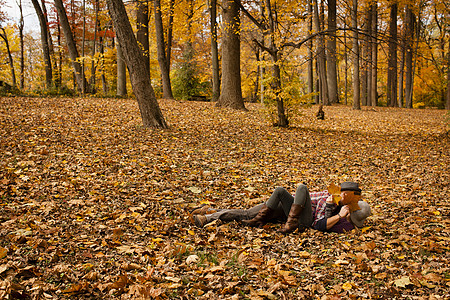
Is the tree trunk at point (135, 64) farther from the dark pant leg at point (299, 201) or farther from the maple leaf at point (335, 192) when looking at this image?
the maple leaf at point (335, 192)

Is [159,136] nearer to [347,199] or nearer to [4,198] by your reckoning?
[4,198]

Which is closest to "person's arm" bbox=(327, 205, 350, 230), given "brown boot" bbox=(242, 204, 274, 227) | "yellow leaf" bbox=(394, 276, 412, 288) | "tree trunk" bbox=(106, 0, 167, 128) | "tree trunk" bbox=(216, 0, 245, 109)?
"brown boot" bbox=(242, 204, 274, 227)

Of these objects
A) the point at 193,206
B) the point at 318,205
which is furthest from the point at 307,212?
the point at 193,206

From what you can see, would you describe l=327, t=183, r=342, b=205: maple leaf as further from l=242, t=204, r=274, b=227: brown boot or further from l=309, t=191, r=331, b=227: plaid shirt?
l=242, t=204, r=274, b=227: brown boot

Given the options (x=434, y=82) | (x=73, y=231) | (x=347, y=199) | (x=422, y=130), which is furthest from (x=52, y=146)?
(x=434, y=82)

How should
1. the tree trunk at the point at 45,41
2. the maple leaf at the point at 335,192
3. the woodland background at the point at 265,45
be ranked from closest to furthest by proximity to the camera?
the maple leaf at the point at 335,192, the woodland background at the point at 265,45, the tree trunk at the point at 45,41

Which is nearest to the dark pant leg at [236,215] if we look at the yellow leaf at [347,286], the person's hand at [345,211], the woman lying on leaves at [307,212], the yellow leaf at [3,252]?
the woman lying on leaves at [307,212]

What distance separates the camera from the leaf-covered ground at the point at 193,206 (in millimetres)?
3039

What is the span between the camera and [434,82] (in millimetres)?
25141

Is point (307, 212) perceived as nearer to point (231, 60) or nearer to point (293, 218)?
point (293, 218)

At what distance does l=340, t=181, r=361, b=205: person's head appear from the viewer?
4.05m

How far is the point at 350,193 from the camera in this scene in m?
4.08

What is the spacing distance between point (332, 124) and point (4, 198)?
452 inches

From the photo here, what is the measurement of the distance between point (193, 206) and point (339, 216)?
7.47ft
